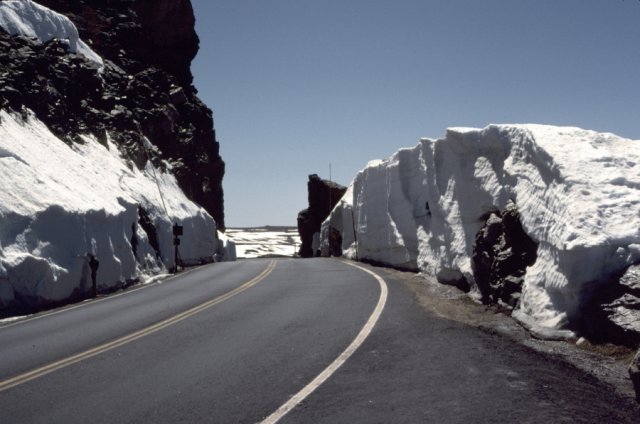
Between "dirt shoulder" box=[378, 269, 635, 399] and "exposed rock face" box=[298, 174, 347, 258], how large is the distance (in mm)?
46942

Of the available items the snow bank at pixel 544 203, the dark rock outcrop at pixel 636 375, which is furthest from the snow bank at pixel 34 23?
the dark rock outcrop at pixel 636 375

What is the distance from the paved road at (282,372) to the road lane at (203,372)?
0.8 inches

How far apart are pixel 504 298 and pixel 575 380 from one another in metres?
4.47

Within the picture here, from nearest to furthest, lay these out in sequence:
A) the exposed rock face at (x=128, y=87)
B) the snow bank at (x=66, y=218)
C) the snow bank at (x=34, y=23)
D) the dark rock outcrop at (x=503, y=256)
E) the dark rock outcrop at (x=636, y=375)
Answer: the dark rock outcrop at (x=636, y=375)
the dark rock outcrop at (x=503, y=256)
the snow bank at (x=66, y=218)
the exposed rock face at (x=128, y=87)
the snow bank at (x=34, y=23)

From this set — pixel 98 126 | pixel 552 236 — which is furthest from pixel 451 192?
pixel 98 126

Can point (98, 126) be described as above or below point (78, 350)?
above

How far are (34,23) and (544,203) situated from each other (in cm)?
3108

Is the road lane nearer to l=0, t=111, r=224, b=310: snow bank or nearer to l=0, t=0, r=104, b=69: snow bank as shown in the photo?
l=0, t=111, r=224, b=310: snow bank

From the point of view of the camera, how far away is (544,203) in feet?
30.4

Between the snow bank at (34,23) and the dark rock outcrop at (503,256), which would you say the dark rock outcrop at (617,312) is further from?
the snow bank at (34,23)

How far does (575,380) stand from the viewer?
5.95m

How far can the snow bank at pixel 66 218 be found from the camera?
14.7 meters

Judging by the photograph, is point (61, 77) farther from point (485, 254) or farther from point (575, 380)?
point (575, 380)

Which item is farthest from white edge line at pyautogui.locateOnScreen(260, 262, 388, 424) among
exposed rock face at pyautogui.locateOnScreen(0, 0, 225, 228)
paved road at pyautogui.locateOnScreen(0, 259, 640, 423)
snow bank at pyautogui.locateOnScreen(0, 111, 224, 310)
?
exposed rock face at pyautogui.locateOnScreen(0, 0, 225, 228)
